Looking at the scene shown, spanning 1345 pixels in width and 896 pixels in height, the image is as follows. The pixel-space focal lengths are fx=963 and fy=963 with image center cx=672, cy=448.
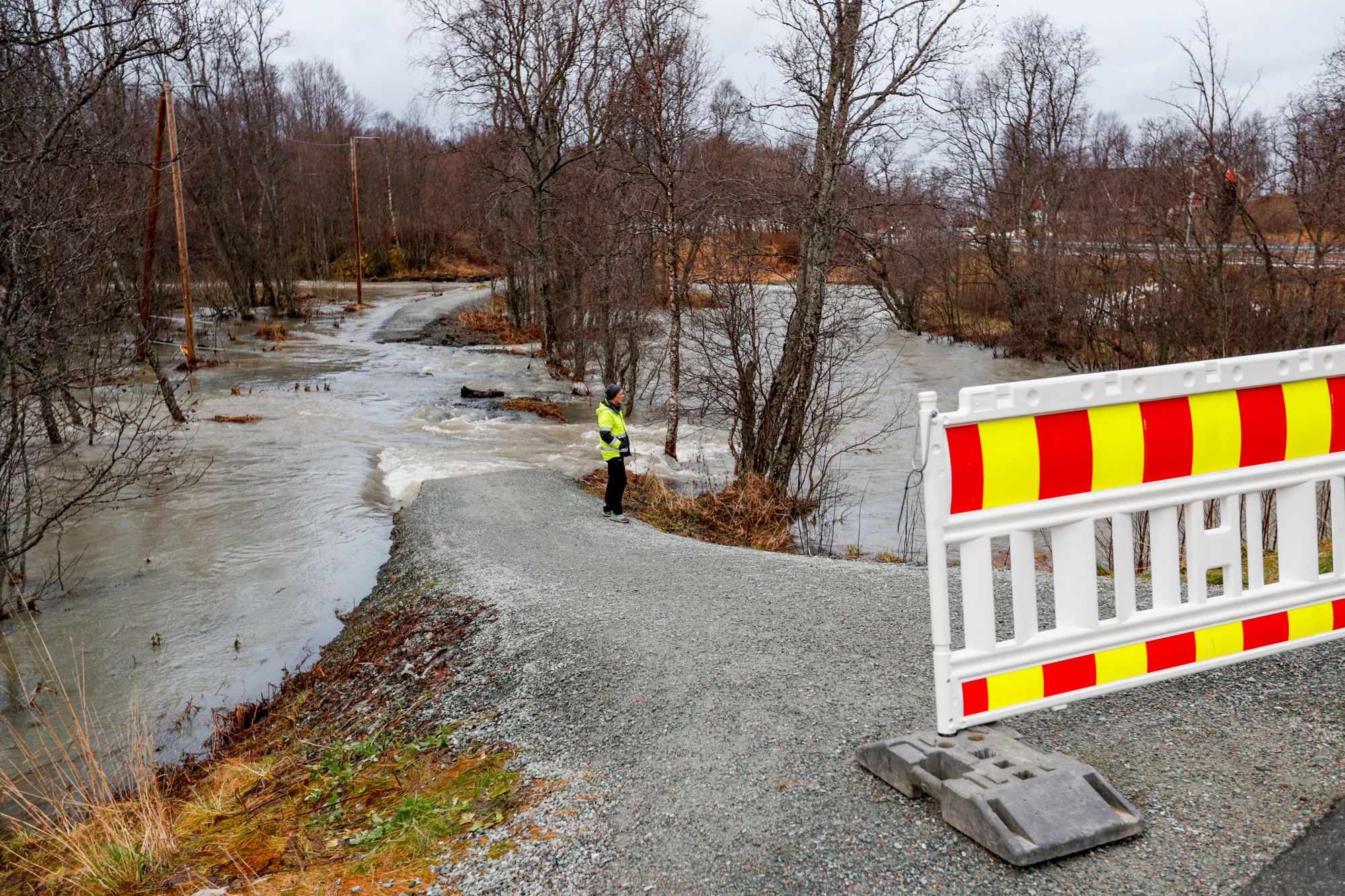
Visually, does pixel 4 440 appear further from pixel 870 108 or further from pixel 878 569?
pixel 870 108

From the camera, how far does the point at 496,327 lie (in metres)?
42.2

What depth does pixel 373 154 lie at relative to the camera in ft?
265

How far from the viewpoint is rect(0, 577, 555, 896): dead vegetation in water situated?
4.14 m

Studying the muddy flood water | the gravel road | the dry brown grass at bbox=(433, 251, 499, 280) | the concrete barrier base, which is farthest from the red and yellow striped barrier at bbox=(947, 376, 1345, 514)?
the dry brown grass at bbox=(433, 251, 499, 280)

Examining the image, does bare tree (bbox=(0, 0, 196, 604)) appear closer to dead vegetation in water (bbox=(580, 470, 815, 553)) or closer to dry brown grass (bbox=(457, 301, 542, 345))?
dead vegetation in water (bbox=(580, 470, 815, 553))

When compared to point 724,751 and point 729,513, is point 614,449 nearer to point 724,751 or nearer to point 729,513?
point 729,513

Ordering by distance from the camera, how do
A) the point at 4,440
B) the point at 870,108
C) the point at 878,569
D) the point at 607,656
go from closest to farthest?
the point at 607,656, the point at 878,569, the point at 4,440, the point at 870,108

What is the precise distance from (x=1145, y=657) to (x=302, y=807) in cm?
406

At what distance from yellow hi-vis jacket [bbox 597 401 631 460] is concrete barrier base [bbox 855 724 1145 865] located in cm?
914

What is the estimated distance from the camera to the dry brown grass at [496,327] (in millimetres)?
→ 39031

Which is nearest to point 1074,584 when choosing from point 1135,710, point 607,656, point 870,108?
point 1135,710

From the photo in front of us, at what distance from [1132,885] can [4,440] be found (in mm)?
10298

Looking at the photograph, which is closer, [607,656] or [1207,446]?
[1207,446]

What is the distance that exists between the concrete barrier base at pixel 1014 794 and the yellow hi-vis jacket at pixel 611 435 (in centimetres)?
914
